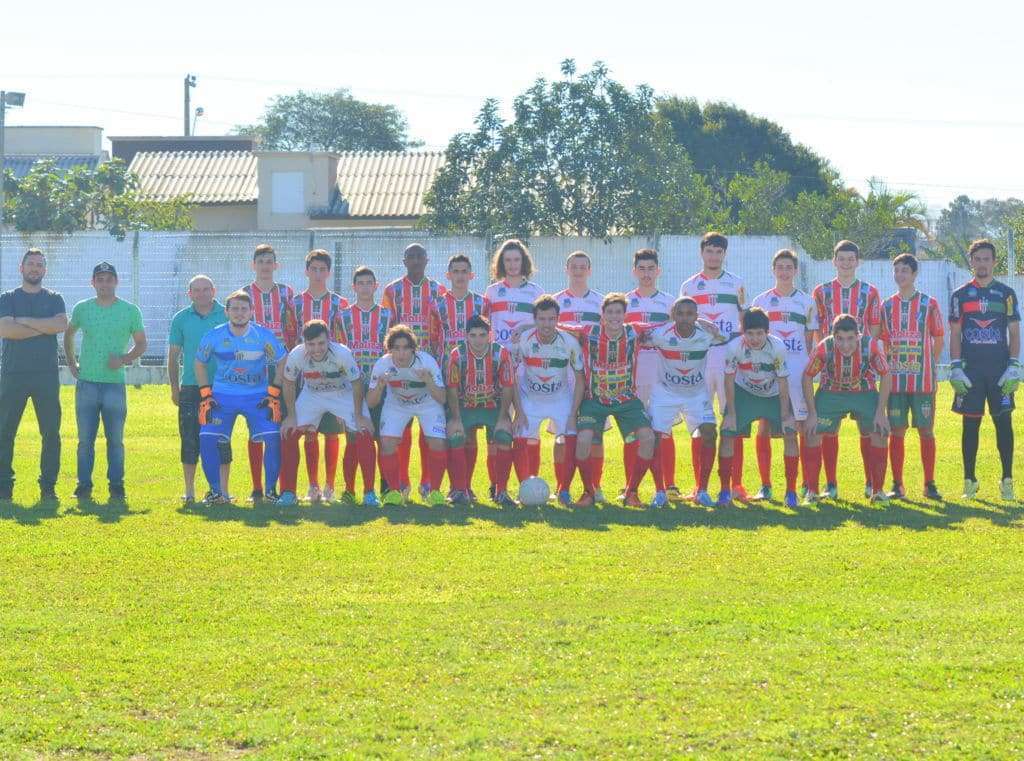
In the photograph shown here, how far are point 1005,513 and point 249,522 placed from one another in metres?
5.27

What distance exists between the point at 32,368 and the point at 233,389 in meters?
1.69

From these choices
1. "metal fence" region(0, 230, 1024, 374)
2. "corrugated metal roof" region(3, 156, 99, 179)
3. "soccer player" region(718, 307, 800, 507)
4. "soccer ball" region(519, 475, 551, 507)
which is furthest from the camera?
"corrugated metal roof" region(3, 156, 99, 179)

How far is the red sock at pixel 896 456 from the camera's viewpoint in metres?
12.0

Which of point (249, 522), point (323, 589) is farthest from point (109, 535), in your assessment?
point (323, 589)

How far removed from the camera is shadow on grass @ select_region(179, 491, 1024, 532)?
10.6 m

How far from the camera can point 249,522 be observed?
10758mm

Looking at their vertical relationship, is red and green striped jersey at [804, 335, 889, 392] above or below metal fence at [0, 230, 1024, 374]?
below

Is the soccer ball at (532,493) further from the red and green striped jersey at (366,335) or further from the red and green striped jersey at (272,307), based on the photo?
the red and green striped jersey at (272,307)

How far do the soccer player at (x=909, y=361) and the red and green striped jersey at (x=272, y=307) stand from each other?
15.4 ft

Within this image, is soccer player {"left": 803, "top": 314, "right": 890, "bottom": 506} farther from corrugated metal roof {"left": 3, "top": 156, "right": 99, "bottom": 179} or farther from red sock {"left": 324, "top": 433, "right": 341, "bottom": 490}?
corrugated metal roof {"left": 3, "top": 156, "right": 99, "bottom": 179}

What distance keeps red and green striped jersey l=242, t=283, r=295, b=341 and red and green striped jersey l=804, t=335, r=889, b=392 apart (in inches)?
162

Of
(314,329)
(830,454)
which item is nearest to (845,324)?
(830,454)

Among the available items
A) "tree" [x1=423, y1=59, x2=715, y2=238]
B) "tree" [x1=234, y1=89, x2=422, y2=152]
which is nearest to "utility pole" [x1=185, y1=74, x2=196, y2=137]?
"tree" [x1=234, y1=89, x2=422, y2=152]

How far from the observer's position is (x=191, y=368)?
1214 centimetres
